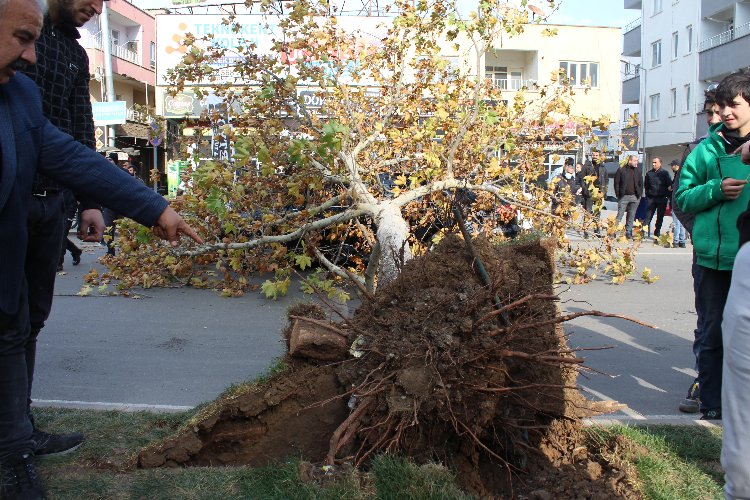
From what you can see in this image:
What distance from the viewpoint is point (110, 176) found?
2855 mm

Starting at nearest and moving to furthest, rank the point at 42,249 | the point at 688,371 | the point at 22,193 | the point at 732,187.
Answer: the point at 22,193
the point at 42,249
the point at 732,187
the point at 688,371

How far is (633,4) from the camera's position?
159ft

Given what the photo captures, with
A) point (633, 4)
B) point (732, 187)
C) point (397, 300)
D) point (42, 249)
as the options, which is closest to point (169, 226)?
point (42, 249)

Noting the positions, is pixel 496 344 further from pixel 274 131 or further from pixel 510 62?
pixel 510 62

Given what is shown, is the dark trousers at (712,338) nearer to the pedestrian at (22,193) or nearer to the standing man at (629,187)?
the pedestrian at (22,193)

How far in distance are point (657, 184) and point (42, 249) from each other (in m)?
16.9

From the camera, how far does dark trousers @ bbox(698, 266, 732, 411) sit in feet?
14.4

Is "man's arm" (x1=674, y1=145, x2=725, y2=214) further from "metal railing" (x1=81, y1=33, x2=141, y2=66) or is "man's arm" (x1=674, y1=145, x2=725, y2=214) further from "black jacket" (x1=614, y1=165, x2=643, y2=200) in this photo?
"metal railing" (x1=81, y1=33, x2=141, y2=66)

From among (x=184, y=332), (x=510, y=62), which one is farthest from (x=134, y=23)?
(x=184, y=332)

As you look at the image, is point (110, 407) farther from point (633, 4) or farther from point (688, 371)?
point (633, 4)

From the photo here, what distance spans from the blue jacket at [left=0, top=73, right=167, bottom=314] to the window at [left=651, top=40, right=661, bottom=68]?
47.2 metres

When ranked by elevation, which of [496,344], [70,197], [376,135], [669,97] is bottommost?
[496,344]

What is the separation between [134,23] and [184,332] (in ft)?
128

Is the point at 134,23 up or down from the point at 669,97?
up
